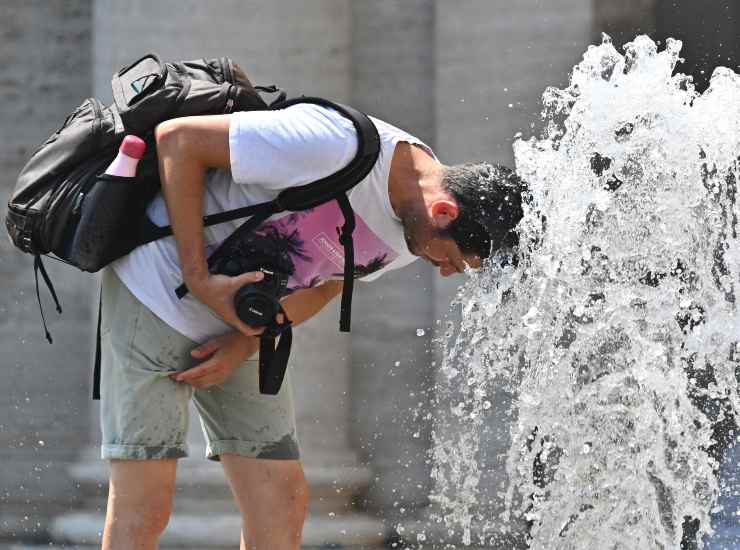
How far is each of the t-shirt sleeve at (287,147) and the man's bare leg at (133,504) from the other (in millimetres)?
634

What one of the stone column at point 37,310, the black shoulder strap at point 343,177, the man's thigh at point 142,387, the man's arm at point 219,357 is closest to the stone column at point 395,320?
the stone column at point 37,310

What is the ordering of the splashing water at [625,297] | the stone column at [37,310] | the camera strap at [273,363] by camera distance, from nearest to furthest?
the camera strap at [273,363] < the splashing water at [625,297] < the stone column at [37,310]

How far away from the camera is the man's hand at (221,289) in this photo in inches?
106

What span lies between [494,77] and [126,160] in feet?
8.19

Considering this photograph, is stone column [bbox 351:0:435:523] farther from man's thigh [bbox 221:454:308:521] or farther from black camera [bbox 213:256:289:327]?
black camera [bbox 213:256:289:327]

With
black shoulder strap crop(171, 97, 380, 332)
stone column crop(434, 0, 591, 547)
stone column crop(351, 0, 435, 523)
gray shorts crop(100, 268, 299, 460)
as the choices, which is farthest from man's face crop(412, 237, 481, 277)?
stone column crop(351, 0, 435, 523)

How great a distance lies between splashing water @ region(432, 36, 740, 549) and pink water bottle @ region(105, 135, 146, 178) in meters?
0.82

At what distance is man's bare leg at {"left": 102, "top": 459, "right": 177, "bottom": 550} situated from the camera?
9.00 feet

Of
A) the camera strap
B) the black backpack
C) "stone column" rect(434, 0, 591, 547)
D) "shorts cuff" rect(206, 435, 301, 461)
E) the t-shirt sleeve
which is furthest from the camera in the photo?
"stone column" rect(434, 0, 591, 547)

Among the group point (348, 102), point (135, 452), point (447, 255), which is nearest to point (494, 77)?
point (348, 102)

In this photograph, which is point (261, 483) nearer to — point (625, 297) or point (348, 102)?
point (625, 297)

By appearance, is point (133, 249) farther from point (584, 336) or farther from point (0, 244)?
point (0, 244)

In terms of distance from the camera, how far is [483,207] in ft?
8.95

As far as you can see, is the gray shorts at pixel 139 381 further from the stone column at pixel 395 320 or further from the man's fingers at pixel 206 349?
the stone column at pixel 395 320
